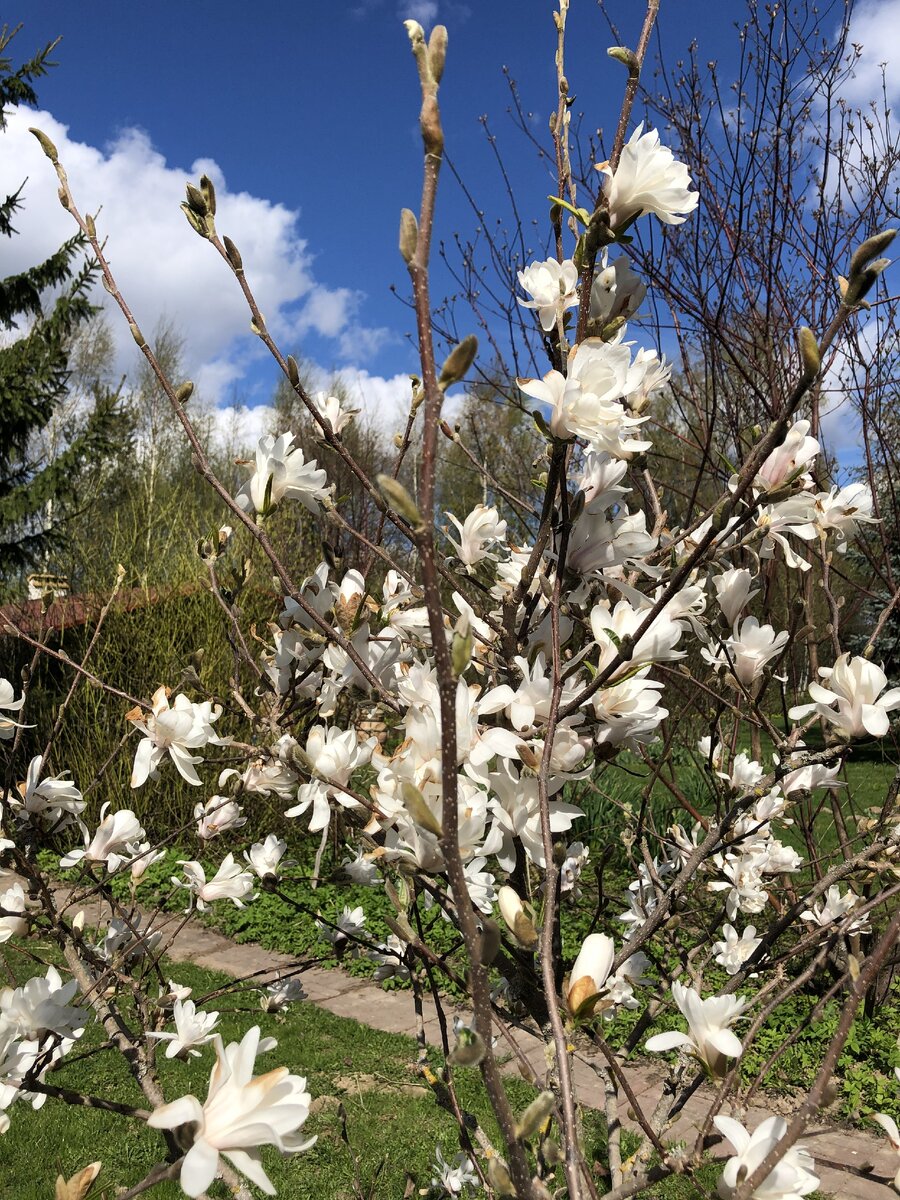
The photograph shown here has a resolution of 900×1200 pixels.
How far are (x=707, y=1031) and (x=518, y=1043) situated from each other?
1235mm

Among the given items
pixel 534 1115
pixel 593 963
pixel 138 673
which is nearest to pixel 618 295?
pixel 593 963

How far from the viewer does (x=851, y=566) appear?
1112cm

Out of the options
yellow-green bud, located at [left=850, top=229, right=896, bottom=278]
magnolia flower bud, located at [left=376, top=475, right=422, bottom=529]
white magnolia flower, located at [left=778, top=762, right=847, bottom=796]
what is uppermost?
yellow-green bud, located at [left=850, top=229, right=896, bottom=278]

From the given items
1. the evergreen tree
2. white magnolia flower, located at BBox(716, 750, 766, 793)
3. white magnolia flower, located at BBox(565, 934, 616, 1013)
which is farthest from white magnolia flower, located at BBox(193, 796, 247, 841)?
the evergreen tree

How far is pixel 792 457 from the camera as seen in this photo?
35.9 inches

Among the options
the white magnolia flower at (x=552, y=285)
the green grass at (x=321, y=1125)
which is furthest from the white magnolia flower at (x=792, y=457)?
the green grass at (x=321, y=1125)

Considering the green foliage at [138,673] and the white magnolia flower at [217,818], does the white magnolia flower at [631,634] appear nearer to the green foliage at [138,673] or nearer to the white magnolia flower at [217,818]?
the white magnolia flower at [217,818]

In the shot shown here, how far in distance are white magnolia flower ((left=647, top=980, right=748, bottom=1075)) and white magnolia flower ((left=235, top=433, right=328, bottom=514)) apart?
0.70 meters

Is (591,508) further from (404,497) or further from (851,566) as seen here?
(851,566)

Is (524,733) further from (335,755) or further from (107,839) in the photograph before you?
(107,839)

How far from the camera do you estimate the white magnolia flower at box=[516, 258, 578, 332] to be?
93cm

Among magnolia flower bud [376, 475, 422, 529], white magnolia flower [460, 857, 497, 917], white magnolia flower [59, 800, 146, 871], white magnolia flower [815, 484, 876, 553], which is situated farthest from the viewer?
white magnolia flower [59, 800, 146, 871]

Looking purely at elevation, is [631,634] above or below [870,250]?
below

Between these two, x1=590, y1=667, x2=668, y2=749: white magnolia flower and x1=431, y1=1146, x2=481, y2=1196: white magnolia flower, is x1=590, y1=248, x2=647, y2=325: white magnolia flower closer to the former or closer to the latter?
x1=590, y1=667, x2=668, y2=749: white magnolia flower
